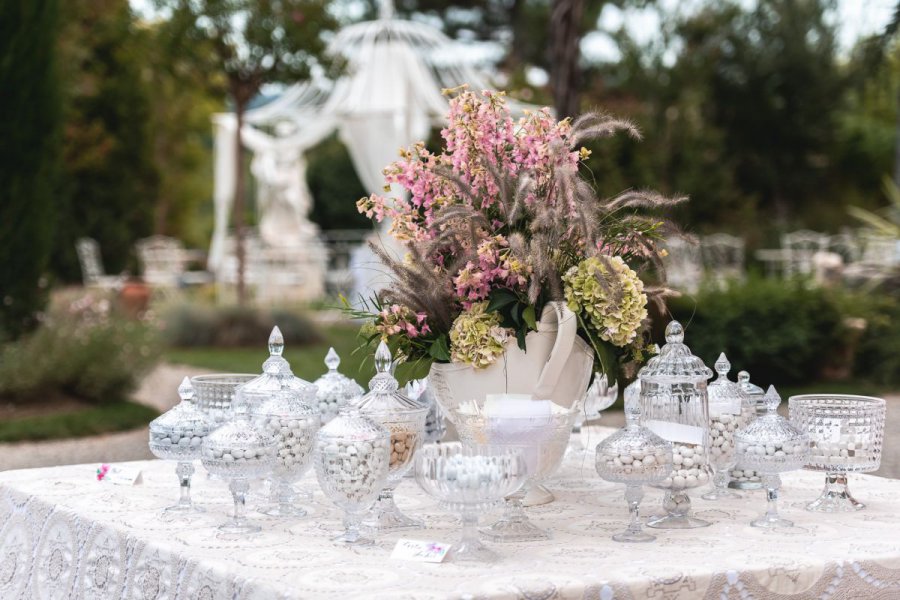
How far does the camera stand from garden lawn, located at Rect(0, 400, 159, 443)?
7184 millimetres

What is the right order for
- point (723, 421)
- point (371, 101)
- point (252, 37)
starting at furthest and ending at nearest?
point (371, 101), point (252, 37), point (723, 421)

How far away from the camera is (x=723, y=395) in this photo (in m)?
2.68

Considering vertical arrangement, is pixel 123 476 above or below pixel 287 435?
below

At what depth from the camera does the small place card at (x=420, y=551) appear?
6.75 ft

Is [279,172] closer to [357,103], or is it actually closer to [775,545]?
[357,103]

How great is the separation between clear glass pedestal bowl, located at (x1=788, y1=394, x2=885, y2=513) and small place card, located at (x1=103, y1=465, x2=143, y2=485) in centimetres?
159

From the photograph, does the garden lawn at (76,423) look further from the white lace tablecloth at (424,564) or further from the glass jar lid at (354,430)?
the glass jar lid at (354,430)

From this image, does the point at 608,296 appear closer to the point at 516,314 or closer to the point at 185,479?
the point at 516,314

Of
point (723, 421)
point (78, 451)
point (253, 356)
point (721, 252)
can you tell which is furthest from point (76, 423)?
point (721, 252)

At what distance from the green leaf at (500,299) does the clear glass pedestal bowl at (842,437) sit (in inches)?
27.0

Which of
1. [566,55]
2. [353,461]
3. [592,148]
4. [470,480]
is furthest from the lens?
[592,148]

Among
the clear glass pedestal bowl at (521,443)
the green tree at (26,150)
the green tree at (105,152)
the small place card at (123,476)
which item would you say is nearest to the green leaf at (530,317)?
the clear glass pedestal bowl at (521,443)

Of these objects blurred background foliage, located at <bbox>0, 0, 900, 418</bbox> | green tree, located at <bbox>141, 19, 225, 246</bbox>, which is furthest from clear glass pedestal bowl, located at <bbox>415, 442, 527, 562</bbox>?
green tree, located at <bbox>141, 19, 225, 246</bbox>

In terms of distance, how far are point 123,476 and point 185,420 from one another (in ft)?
1.76
